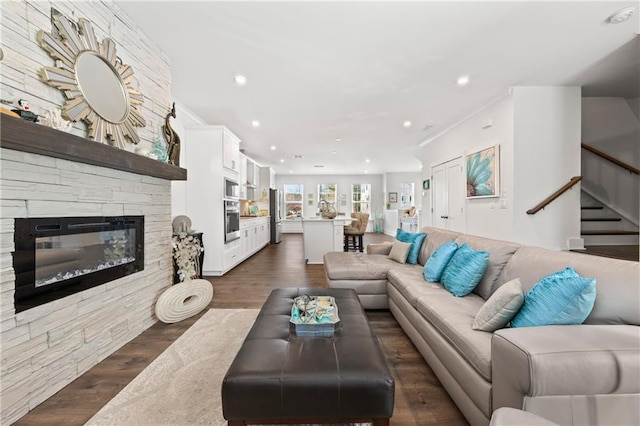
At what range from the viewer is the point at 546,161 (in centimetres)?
375

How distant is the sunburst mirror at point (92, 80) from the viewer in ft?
5.72

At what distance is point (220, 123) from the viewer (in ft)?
16.3

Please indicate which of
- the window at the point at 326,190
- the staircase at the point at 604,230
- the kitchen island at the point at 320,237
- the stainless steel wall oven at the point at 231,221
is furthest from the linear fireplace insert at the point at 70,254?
the window at the point at 326,190

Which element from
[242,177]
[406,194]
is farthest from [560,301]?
[406,194]

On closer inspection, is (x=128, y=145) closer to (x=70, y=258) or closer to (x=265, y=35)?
(x=70, y=258)

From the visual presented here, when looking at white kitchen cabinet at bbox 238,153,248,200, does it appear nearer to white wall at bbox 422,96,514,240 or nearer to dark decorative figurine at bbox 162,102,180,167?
dark decorative figurine at bbox 162,102,180,167

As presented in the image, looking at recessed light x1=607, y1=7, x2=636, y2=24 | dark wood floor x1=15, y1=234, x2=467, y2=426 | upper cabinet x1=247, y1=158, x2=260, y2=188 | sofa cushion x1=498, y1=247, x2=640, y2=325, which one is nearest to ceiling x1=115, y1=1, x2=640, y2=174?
recessed light x1=607, y1=7, x2=636, y2=24

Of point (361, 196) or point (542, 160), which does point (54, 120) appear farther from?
point (361, 196)

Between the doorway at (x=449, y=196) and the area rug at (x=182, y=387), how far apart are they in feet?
14.4

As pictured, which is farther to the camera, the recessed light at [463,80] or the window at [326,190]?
the window at [326,190]

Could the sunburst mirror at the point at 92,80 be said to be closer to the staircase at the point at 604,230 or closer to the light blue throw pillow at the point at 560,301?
the light blue throw pillow at the point at 560,301

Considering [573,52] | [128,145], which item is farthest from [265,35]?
[573,52]

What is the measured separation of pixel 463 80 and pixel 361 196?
8.85 metres

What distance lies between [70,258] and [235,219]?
3.33 m
